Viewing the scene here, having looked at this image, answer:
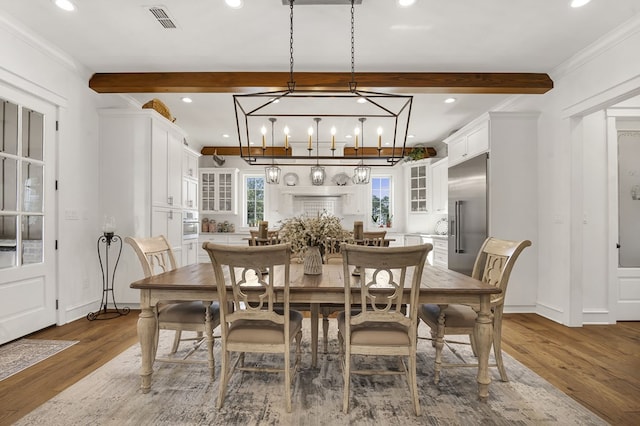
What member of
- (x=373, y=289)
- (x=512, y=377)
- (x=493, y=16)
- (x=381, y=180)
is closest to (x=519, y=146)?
(x=493, y=16)

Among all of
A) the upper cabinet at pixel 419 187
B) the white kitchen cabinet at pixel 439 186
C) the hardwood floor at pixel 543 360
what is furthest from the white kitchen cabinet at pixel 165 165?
the upper cabinet at pixel 419 187

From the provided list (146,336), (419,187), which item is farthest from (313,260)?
(419,187)

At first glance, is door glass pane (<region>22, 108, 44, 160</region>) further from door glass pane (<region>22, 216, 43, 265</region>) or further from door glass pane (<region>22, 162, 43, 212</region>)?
door glass pane (<region>22, 216, 43, 265</region>)

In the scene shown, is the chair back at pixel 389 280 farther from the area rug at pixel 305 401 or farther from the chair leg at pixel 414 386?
the area rug at pixel 305 401

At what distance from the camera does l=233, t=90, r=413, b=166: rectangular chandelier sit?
387 cm

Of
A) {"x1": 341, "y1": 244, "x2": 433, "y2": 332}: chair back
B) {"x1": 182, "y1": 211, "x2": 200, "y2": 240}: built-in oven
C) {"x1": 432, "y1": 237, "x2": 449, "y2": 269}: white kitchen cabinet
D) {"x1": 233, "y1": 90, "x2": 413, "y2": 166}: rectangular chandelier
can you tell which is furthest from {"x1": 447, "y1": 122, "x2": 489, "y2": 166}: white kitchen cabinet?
{"x1": 182, "y1": 211, "x2": 200, "y2": 240}: built-in oven

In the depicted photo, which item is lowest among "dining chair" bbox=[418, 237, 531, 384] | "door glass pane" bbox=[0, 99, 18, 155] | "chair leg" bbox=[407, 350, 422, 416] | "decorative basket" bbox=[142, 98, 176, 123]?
"chair leg" bbox=[407, 350, 422, 416]

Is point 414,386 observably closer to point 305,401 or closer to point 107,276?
point 305,401

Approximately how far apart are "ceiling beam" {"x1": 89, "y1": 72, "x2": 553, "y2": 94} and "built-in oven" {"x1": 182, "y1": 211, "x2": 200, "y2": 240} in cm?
217

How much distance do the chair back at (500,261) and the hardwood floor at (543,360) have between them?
76cm

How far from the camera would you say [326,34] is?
3.17m

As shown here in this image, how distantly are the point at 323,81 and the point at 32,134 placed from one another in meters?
2.87

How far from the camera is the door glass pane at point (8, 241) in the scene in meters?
2.99

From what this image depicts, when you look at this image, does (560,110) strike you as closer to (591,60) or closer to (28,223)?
(591,60)
